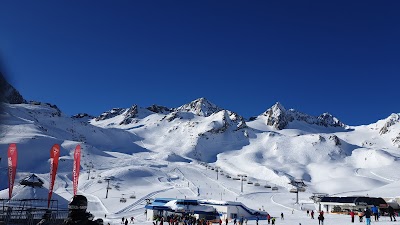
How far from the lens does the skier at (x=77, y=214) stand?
4754mm

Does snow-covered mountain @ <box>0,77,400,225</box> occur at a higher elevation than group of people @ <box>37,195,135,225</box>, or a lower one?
higher

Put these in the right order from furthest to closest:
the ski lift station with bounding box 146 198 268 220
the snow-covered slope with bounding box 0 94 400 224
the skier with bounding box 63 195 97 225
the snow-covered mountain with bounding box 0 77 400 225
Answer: the snow-covered mountain with bounding box 0 77 400 225 < the snow-covered slope with bounding box 0 94 400 224 < the ski lift station with bounding box 146 198 268 220 < the skier with bounding box 63 195 97 225

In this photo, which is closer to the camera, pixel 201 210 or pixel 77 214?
pixel 77 214

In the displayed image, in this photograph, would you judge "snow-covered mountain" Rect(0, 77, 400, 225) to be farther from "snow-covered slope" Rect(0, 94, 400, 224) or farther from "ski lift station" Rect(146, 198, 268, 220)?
"ski lift station" Rect(146, 198, 268, 220)

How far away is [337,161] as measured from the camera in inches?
6836

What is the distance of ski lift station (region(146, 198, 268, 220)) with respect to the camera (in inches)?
2633

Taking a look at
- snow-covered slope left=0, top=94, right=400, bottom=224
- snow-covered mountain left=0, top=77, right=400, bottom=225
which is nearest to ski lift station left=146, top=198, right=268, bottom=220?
snow-covered slope left=0, top=94, right=400, bottom=224

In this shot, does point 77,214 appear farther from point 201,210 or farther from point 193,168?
point 193,168

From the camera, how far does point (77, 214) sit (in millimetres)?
4883

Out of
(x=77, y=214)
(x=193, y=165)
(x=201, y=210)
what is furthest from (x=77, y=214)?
(x=193, y=165)

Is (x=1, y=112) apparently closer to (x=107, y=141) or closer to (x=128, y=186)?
(x=128, y=186)

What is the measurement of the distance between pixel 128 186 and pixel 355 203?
56845mm

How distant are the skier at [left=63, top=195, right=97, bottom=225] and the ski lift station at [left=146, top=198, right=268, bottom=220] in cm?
6338

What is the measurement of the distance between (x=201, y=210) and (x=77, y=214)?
65.9 metres
